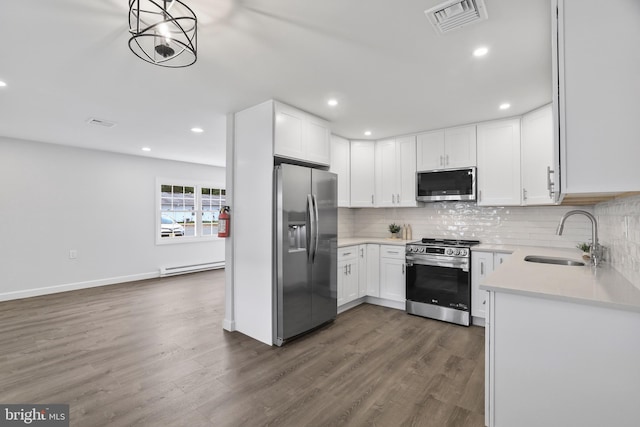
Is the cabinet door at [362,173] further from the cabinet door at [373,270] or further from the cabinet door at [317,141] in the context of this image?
the cabinet door at [317,141]

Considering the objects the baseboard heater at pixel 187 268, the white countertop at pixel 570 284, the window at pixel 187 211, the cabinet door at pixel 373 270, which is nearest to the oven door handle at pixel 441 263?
the cabinet door at pixel 373 270

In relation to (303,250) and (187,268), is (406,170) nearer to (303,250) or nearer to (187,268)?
(303,250)

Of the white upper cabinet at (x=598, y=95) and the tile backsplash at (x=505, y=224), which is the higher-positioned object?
the white upper cabinet at (x=598, y=95)

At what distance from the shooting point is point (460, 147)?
12.7 feet

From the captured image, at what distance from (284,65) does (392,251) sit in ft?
9.15

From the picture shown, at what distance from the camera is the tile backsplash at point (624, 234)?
63.2 inches

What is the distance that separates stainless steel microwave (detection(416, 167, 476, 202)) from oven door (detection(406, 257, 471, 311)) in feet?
2.82

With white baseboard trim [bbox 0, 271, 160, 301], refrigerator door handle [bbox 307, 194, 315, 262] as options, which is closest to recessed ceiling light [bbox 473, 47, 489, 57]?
refrigerator door handle [bbox 307, 194, 315, 262]

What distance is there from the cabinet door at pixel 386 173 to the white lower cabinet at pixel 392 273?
729mm

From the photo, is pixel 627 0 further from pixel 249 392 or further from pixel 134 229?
pixel 134 229

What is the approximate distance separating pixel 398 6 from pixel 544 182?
105 inches

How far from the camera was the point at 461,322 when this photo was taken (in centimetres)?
355

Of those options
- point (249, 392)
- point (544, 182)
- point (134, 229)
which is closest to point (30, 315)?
point (134, 229)

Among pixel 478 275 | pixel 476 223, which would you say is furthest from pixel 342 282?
pixel 476 223
